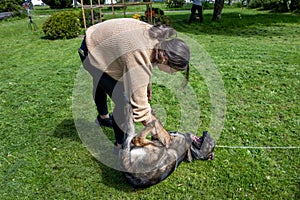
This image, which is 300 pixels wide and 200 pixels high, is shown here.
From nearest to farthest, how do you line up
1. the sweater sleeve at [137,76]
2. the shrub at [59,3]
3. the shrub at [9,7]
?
the sweater sleeve at [137,76] < the shrub at [9,7] < the shrub at [59,3]

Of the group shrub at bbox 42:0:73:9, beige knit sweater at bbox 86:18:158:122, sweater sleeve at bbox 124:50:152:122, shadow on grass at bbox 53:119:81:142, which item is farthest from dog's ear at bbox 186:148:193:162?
shrub at bbox 42:0:73:9

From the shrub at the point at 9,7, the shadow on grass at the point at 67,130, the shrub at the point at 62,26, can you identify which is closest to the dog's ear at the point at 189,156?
the shadow on grass at the point at 67,130

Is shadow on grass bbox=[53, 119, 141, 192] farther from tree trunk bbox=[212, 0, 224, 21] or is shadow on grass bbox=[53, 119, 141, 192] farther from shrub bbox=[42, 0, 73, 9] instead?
shrub bbox=[42, 0, 73, 9]

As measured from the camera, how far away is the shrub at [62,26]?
10.9 metres

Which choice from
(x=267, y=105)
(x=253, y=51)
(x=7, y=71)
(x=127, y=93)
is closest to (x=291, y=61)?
(x=253, y=51)

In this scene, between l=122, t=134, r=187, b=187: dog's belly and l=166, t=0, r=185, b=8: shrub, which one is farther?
l=166, t=0, r=185, b=8: shrub

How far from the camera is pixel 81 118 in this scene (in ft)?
→ 14.1

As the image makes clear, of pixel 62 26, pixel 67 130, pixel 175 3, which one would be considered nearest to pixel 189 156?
pixel 67 130

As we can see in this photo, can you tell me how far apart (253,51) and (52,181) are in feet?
21.6

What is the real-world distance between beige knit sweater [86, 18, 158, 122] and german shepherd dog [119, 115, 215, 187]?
0.46m

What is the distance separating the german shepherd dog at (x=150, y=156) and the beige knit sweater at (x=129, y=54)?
1.51 ft

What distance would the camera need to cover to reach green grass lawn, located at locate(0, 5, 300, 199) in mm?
2920

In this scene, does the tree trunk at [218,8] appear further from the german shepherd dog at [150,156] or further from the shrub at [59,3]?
the shrub at [59,3]

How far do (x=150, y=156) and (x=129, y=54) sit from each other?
111 centimetres
